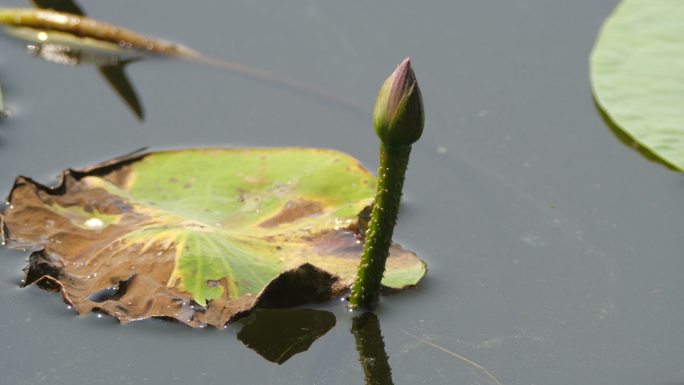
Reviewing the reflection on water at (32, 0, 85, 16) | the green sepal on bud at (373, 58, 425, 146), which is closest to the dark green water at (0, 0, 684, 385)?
the reflection on water at (32, 0, 85, 16)

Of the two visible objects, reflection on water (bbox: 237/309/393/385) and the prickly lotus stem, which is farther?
reflection on water (bbox: 237/309/393/385)

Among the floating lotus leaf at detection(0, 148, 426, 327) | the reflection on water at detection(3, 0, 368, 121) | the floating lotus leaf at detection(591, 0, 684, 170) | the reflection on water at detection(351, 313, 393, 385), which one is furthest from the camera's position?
the reflection on water at detection(3, 0, 368, 121)

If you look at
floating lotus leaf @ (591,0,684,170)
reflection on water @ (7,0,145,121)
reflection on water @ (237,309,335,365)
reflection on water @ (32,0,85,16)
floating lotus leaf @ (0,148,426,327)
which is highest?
floating lotus leaf @ (591,0,684,170)

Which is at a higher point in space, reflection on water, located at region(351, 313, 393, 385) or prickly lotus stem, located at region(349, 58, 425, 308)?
prickly lotus stem, located at region(349, 58, 425, 308)

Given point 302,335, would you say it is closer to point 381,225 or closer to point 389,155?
point 381,225

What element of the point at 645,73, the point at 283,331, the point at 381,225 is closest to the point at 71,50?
the point at 283,331

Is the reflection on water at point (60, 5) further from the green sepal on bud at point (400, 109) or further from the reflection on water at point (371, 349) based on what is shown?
the green sepal on bud at point (400, 109)

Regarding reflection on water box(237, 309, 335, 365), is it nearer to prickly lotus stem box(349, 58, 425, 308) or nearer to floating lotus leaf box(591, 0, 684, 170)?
prickly lotus stem box(349, 58, 425, 308)
